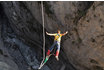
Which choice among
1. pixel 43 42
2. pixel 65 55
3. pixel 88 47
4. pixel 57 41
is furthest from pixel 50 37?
pixel 88 47

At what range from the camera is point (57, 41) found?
8.77 m

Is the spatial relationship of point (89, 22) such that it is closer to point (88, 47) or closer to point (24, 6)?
point (88, 47)

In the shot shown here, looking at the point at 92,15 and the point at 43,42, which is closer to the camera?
the point at 92,15

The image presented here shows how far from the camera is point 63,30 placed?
9.95 meters

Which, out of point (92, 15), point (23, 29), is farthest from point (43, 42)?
point (92, 15)

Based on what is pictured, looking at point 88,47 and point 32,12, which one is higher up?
point 32,12

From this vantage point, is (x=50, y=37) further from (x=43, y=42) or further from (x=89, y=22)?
(x=89, y=22)

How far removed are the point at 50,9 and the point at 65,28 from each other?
1912 millimetres

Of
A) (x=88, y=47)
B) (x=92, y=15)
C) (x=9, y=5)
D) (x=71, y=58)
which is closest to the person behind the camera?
(x=92, y=15)

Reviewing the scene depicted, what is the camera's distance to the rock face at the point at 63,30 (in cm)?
877

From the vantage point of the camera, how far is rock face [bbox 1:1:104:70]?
877cm

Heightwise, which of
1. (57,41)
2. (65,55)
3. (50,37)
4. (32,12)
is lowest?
(65,55)

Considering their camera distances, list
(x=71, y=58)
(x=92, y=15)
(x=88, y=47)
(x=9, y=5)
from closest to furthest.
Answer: (x=92, y=15) < (x=88, y=47) < (x=71, y=58) < (x=9, y=5)

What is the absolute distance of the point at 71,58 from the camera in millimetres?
11180
